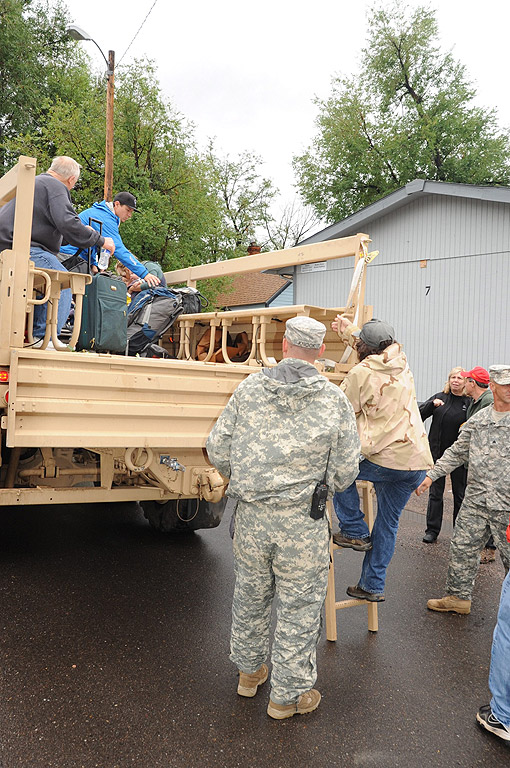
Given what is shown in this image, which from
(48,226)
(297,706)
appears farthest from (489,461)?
(48,226)

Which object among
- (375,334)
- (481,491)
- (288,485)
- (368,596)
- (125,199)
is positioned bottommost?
(368,596)

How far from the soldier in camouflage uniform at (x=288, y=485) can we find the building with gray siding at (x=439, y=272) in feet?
27.0

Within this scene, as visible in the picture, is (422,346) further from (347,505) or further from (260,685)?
(260,685)

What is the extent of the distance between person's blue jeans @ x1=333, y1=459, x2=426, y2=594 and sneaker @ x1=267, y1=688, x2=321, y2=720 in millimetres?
901

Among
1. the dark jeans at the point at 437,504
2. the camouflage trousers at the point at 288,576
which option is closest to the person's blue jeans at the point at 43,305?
the camouflage trousers at the point at 288,576

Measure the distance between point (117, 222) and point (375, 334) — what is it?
2.45 meters

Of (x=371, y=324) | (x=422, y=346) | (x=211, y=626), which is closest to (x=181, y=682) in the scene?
(x=211, y=626)

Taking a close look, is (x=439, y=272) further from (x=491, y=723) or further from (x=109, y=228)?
(x=491, y=723)

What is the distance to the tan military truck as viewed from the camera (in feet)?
9.25

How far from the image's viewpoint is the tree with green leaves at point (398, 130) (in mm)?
24344

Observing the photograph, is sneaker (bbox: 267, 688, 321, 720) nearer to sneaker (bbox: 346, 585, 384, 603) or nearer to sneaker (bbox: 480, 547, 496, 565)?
sneaker (bbox: 346, 585, 384, 603)

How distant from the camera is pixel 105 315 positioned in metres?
3.77

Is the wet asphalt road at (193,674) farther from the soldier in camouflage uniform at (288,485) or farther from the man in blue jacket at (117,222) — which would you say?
the man in blue jacket at (117,222)

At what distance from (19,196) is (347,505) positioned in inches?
91.0
